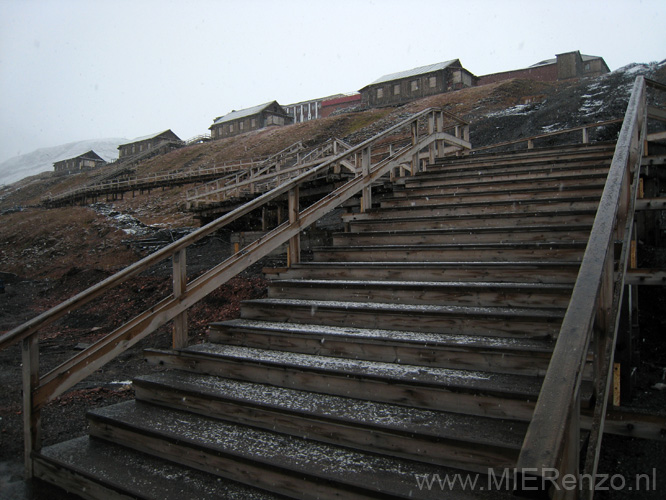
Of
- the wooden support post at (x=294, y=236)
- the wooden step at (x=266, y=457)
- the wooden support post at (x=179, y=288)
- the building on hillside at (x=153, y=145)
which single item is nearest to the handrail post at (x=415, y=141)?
the wooden support post at (x=294, y=236)

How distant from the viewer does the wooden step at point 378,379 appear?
270cm

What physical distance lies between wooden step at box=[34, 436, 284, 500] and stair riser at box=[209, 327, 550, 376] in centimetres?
126

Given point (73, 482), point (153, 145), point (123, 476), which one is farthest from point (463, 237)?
point (153, 145)

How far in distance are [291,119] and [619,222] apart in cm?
6799

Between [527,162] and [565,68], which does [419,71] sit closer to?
[565,68]

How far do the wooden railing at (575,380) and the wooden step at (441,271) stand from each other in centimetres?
104

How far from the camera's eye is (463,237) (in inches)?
201

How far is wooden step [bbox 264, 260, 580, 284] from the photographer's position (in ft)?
12.8

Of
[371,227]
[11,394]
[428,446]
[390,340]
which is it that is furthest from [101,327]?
[428,446]

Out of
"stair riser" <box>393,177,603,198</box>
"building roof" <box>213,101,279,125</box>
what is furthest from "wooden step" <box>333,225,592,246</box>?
"building roof" <box>213,101,279,125</box>

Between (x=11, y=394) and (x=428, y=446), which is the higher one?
(x=428, y=446)

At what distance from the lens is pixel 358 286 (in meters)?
4.43

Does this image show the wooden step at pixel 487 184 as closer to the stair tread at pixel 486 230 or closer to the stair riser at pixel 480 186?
the stair riser at pixel 480 186

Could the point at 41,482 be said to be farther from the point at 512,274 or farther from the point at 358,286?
the point at 512,274
